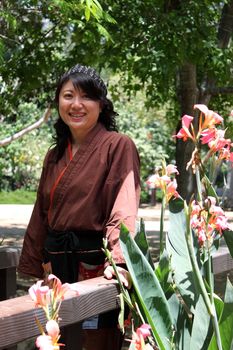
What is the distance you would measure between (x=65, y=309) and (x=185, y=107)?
7.93 m

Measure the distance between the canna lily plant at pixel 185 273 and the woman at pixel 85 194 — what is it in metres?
0.26

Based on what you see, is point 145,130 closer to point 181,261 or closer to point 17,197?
point 17,197

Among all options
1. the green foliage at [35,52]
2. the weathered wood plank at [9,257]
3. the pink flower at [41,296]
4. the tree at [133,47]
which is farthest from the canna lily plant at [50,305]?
the green foliage at [35,52]

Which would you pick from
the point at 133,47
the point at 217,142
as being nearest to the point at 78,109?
the point at 217,142

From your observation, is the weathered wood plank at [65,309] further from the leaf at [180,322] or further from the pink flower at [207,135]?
the pink flower at [207,135]

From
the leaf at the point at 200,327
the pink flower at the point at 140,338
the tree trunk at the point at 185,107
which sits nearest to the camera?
the pink flower at the point at 140,338

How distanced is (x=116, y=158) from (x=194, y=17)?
5.77m

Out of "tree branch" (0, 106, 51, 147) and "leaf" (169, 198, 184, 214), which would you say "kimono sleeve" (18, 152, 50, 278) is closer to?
"leaf" (169, 198, 184, 214)

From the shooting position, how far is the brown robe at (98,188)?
7.78 ft

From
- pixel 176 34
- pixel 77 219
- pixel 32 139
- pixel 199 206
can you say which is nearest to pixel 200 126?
pixel 199 206

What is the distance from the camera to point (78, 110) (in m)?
2.60

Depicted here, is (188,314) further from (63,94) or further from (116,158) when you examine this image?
(63,94)

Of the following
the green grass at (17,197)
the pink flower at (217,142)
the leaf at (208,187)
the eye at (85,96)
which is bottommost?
the green grass at (17,197)

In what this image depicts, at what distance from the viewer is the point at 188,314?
2061 mm
